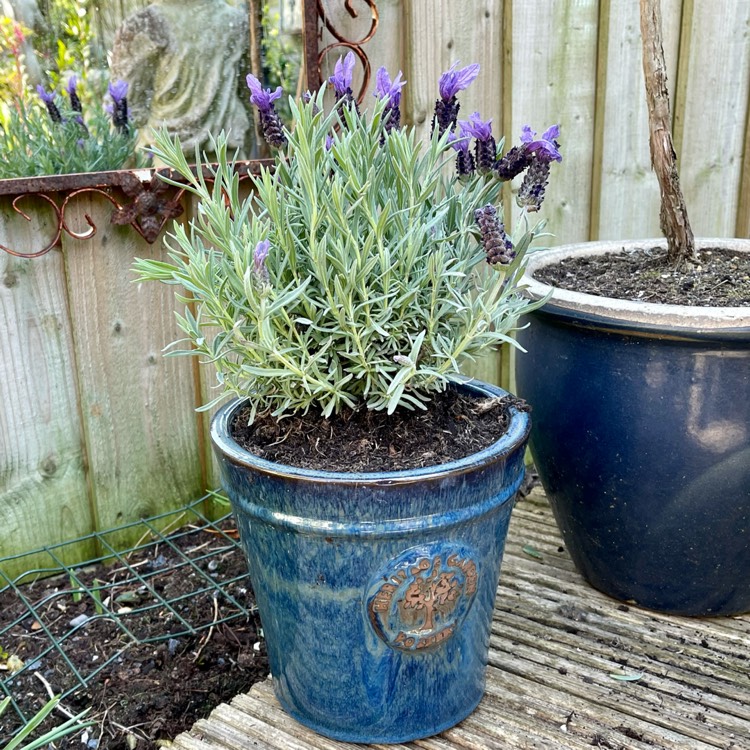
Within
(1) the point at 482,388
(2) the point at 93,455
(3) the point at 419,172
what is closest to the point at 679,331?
(1) the point at 482,388

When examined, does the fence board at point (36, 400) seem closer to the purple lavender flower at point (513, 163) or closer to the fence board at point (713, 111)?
the purple lavender flower at point (513, 163)

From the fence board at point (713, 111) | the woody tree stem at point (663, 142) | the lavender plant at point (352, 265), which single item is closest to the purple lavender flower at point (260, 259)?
the lavender plant at point (352, 265)

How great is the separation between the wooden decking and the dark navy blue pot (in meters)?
0.09

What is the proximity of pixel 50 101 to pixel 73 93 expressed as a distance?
5 centimetres

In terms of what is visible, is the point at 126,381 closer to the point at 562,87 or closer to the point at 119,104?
the point at 119,104

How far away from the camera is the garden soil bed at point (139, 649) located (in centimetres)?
156


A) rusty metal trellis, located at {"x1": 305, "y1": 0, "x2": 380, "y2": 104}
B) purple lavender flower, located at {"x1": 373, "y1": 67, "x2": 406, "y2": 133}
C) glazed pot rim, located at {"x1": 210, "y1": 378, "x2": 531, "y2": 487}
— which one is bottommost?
glazed pot rim, located at {"x1": 210, "y1": 378, "x2": 531, "y2": 487}

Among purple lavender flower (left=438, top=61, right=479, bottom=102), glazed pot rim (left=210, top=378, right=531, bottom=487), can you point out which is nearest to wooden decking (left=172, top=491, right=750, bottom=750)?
glazed pot rim (left=210, top=378, right=531, bottom=487)

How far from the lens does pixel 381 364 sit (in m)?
1.33

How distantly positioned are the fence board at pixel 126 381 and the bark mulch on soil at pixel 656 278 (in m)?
0.90

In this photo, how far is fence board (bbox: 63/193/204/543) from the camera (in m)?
1.90

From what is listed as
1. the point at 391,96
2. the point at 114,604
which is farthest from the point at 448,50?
the point at 114,604

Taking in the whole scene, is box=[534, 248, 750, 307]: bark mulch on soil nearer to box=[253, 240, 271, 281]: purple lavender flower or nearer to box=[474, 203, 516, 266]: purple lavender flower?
box=[474, 203, 516, 266]: purple lavender flower

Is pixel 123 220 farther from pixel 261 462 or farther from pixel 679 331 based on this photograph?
pixel 679 331
